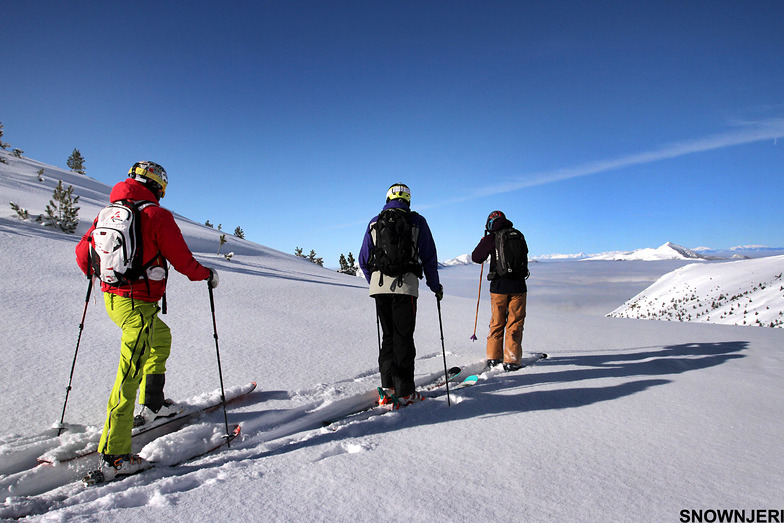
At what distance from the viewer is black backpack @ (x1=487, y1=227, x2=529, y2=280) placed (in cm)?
550

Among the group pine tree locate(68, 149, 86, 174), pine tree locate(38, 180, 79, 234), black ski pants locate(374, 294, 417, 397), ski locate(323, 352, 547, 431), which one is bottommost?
ski locate(323, 352, 547, 431)

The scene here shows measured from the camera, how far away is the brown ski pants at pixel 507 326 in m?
5.48

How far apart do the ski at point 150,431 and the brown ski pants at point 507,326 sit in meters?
3.45

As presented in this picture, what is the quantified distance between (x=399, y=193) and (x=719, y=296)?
33301mm

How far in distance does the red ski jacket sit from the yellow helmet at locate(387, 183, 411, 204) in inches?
81.8

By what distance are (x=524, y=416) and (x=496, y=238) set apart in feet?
9.16

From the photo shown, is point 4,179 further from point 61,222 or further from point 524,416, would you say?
point 524,416

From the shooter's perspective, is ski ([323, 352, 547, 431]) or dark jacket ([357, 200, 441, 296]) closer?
ski ([323, 352, 547, 431])

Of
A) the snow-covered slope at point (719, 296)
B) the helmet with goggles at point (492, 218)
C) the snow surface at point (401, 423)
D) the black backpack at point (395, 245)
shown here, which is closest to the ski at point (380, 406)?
the snow surface at point (401, 423)

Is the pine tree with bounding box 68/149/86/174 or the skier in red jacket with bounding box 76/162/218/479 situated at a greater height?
the pine tree with bounding box 68/149/86/174

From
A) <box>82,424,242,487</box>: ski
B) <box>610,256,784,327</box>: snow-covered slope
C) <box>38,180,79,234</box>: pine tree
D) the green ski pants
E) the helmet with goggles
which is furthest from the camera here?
<box>610,256,784,327</box>: snow-covered slope

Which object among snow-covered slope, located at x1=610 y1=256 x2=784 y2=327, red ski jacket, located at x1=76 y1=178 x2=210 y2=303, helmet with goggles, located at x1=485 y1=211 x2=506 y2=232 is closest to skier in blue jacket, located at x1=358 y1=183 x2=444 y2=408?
red ski jacket, located at x1=76 y1=178 x2=210 y2=303

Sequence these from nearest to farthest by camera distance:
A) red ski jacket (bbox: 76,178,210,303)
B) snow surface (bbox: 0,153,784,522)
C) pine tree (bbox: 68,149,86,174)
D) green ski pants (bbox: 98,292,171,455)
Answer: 1. snow surface (bbox: 0,153,784,522)
2. green ski pants (bbox: 98,292,171,455)
3. red ski jacket (bbox: 76,178,210,303)
4. pine tree (bbox: 68,149,86,174)

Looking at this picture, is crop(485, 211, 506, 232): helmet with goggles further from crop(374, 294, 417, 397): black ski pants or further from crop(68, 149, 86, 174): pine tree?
crop(68, 149, 86, 174): pine tree
